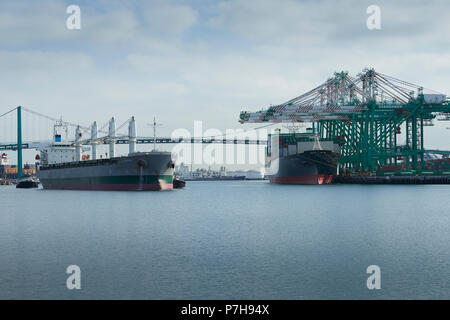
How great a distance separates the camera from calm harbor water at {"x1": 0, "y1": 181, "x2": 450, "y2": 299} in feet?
39.3

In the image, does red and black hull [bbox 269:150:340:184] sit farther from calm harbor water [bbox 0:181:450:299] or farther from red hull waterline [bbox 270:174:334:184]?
calm harbor water [bbox 0:181:450:299]

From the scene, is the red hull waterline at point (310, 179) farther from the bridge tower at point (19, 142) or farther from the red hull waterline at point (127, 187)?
the bridge tower at point (19, 142)

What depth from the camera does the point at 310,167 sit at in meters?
77.2

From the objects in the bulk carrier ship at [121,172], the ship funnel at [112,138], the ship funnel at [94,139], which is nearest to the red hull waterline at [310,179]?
the bulk carrier ship at [121,172]

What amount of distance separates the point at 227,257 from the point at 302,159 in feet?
202

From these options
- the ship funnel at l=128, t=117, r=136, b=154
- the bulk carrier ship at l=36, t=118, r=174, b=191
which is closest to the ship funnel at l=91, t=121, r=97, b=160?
the bulk carrier ship at l=36, t=118, r=174, b=191

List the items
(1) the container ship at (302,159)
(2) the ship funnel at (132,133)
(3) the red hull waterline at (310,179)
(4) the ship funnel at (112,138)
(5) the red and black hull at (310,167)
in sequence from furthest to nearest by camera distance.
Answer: (3) the red hull waterline at (310,179) → (1) the container ship at (302,159) → (5) the red and black hull at (310,167) → (4) the ship funnel at (112,138) → (2) the ship funnel at (132,133)

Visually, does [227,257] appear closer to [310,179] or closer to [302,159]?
[302,159]

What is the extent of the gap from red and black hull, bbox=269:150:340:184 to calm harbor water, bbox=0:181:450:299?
155 feet

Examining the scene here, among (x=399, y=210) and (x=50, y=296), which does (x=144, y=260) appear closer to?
(x=50, y=296)

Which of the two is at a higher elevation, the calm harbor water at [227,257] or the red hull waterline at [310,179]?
the red hull waterline at [310,179]

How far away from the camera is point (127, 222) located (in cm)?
2622

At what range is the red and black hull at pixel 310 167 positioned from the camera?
75.2 m

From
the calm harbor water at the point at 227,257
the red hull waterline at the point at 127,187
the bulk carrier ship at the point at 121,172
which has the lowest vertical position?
the calm harbor water at the point at 227,257
